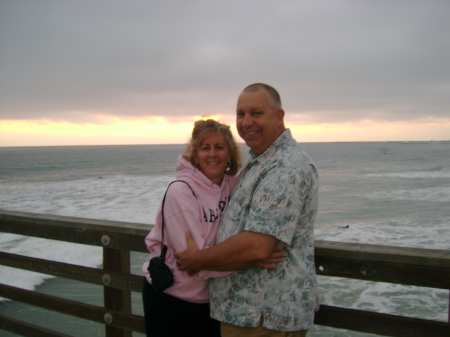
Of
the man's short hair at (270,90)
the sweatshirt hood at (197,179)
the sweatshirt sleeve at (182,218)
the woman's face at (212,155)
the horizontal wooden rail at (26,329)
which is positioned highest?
the man's short hair at (270,90)

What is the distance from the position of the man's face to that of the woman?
0.76ft

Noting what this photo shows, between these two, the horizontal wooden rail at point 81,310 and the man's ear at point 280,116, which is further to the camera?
the horizontal wooden rail at point 81,310

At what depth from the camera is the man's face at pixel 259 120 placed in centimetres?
205

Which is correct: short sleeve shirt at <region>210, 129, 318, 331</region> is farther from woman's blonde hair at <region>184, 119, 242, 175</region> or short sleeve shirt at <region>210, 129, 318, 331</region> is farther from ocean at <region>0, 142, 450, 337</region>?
ocean at <region>0, 142, 450, 337</region>

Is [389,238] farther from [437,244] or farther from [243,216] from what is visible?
[243,216]

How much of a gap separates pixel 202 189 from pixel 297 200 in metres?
0.60

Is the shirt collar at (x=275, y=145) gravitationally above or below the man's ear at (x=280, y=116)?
below

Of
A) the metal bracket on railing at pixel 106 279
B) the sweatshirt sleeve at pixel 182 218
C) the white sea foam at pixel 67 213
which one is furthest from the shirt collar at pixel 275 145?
the white sea foam at pixel 67 213

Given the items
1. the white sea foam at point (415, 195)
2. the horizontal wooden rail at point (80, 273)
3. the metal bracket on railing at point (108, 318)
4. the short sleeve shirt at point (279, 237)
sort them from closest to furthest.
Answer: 1. the short sleeve shirt at point (279, 237)
2. the horizontal wooden rail at point (80, 273)
3. the metal bracket on railing at point (108, 318)
4. the white sea foam at point (415, 195)

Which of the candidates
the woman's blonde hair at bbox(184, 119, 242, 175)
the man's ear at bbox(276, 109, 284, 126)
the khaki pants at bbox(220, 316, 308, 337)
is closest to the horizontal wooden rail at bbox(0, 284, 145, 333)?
the khaki pants at bbox(220, 316, 308, 337)

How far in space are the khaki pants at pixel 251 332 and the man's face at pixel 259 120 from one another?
3.09 ft

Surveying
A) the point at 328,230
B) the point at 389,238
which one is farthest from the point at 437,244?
the point at 328,230

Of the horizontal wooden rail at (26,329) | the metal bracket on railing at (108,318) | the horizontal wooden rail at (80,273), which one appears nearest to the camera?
the horizontal wooden rail at (80,273)

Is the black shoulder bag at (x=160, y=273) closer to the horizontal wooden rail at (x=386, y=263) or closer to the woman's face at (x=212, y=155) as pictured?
the woman's face at (x=212, y=155)
